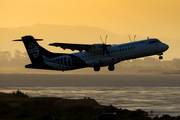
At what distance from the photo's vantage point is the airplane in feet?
154

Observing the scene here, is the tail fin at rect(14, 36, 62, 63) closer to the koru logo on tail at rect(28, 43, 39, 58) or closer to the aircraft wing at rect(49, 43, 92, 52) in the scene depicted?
the koru logo on tail at rect(28, 43, 39, 58)

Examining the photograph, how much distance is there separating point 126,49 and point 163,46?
20.3 feet

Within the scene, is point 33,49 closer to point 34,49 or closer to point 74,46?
point 34,49

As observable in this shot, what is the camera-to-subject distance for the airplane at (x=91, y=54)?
154 ft

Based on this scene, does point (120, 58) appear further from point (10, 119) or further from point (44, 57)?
point (10, 119)

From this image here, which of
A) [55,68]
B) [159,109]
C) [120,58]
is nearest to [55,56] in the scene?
[55,68]

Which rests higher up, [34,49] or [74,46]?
[34,49]

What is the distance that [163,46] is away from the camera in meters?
46.2

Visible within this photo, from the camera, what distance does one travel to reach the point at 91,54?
5147cm

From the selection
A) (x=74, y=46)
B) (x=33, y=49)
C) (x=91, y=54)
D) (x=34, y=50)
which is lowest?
(x=91, y=54)

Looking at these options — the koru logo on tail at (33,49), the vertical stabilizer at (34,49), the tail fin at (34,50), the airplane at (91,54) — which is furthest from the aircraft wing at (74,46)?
the koru logo on tail at (33,49)

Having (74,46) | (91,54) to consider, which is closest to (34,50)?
(74,46)

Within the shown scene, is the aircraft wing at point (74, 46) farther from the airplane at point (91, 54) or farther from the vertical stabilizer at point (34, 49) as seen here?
the vertical stabilizer at point (34, 49)

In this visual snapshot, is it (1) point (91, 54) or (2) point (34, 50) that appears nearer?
(1) point (91, 54)
